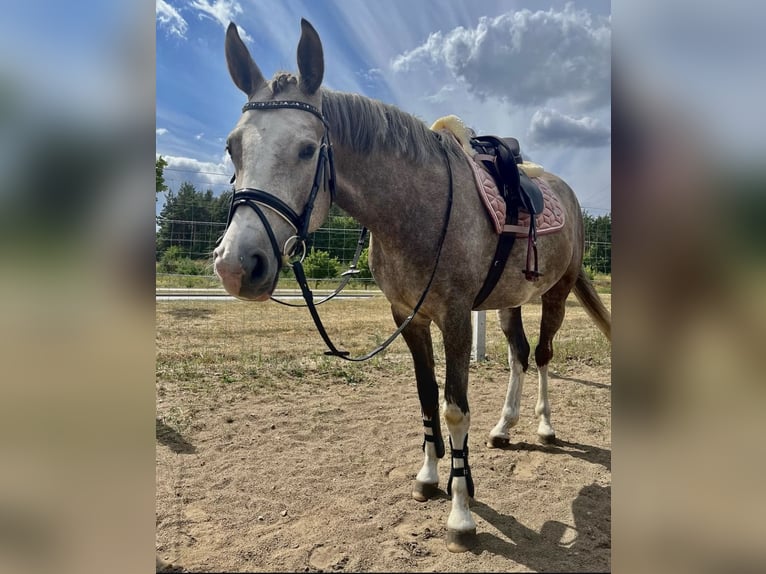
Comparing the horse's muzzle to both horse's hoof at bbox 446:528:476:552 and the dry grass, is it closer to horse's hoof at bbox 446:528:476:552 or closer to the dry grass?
horse's hoof at bbox 446:528:476:552

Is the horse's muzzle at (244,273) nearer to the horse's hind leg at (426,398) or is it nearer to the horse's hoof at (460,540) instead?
the horse's hind leg at (426,398)

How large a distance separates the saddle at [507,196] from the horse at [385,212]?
83 mm

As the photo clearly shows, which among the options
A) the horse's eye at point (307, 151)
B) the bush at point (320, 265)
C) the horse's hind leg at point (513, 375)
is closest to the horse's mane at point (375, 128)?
the horse's eye at point (307, 151)

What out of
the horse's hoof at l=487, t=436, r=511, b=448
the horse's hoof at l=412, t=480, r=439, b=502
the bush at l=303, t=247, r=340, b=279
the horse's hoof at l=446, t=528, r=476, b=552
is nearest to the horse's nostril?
the horse's hoof at l=446, t=528, r=476, b=552

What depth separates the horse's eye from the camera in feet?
5.60

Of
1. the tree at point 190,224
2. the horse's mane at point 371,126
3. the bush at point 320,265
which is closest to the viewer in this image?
the horse's mane at point 371,126

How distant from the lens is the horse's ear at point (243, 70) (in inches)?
71.9

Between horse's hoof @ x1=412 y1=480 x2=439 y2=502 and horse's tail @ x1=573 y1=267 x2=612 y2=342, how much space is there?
2.20 metres

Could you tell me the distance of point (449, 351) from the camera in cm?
228
